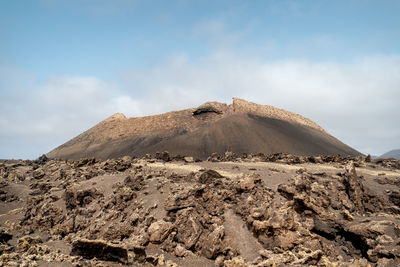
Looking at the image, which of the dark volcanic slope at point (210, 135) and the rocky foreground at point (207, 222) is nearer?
the rocky foreground at point (207, 222)

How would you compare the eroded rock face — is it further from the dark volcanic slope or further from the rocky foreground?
the dark volcanic slope

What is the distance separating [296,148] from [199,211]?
99.4 feet

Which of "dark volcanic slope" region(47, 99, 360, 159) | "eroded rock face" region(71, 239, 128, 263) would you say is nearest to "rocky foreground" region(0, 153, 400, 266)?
"eroded rock face" region(71, 239, 128, 263)

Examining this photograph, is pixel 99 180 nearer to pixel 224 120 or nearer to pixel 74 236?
pixel 74 236

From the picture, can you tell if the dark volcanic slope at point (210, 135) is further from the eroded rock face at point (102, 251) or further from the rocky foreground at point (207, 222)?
the eroded rock face at point (102, 251)

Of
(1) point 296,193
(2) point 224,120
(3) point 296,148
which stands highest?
(2) point 224,120

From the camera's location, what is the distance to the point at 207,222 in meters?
10.3

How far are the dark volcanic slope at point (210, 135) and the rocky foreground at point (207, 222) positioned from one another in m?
21.3

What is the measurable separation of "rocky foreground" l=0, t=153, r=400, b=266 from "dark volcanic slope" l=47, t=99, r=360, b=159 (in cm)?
2128

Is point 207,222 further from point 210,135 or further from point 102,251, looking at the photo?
point 210,135

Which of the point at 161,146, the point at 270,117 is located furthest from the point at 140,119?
the point at 270,117

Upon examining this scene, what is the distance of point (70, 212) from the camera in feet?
43.4

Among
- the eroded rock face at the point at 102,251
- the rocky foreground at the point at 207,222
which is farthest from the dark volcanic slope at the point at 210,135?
the eroded rock face at the point at 102,251

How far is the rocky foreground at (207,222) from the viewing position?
8141mm
